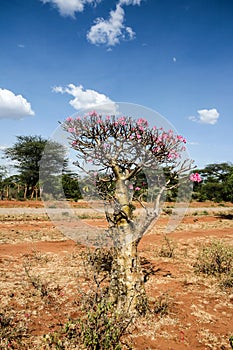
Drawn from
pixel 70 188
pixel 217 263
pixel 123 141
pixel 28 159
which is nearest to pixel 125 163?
pixel 123 141

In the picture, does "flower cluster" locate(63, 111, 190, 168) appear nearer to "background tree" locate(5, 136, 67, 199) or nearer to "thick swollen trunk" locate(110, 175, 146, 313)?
"thick swollen trunk" locate(110, 175, 146, 313)

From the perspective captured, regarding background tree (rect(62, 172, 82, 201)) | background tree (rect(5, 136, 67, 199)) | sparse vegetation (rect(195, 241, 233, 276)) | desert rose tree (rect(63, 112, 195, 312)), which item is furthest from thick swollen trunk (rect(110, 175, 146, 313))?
background tree (rect(5, 136, 67, 199))

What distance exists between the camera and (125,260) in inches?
156

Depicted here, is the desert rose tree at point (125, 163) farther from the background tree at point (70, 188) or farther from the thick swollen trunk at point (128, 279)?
the background tree at point (70, 188)

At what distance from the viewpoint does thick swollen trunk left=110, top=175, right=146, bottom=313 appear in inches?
156

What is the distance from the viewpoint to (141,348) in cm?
332

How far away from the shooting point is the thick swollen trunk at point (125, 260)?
3.96 meters

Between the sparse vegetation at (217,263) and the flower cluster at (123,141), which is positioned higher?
the flower cluster at (123,141)

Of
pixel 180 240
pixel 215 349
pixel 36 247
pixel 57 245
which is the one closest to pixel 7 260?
pixel 36 247

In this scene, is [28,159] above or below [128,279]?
above

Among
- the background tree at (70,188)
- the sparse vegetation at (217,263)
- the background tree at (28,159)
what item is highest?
the background tree at (28,159)

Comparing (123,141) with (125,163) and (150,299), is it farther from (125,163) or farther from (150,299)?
(150,299)

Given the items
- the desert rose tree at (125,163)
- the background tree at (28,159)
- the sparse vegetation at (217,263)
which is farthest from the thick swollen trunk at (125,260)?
the background tree at (28,159)

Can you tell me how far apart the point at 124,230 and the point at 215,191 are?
45.2 meters
